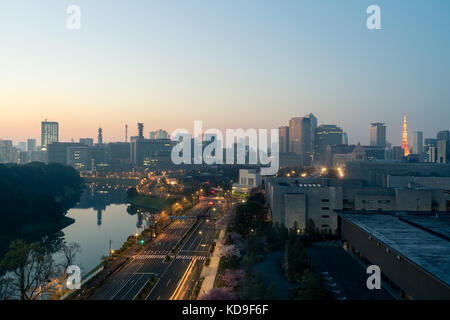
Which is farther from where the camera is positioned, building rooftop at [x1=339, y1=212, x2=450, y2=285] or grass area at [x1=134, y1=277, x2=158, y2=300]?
grass area at [x1=134, y1=277, x2=158, y2=300]

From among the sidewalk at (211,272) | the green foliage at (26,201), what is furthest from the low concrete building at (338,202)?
the green foliage at (26,201)

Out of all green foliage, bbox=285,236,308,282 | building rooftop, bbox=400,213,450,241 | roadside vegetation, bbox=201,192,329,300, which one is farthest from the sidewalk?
building rooftop, bbox=400,213,450,241

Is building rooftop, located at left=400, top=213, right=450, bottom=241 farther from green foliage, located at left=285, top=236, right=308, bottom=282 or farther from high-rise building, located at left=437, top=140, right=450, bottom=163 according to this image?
high-rise building, located at left=437, top=140, right=450, bottom=163

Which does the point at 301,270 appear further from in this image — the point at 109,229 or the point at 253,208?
the point at 109,229

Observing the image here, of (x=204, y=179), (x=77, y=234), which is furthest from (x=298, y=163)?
(x=77, y=234)

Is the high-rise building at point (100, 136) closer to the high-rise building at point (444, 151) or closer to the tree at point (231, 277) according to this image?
the high-rise building at point (444, 151)

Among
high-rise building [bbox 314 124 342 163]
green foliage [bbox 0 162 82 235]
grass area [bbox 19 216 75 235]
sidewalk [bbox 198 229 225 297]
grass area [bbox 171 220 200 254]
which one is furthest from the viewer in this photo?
high-rise building [bbox 314 124 342 163]
